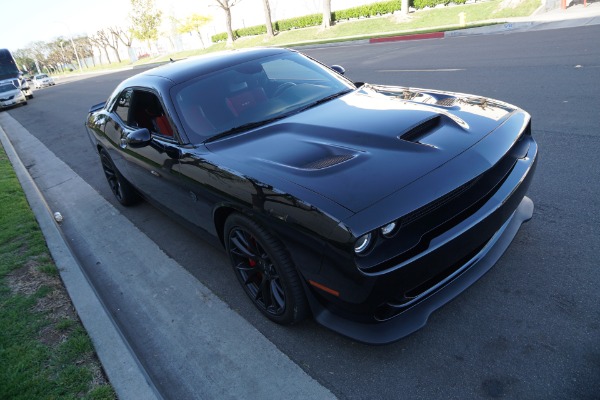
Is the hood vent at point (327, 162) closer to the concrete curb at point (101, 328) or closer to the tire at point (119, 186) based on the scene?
the concrete curb at point (101, 328)

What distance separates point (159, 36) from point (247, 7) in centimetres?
2109

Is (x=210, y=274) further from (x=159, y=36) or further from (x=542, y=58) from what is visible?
(x=159, y=36)

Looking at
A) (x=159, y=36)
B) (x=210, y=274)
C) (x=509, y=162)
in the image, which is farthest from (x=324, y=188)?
(x=159, y=36)

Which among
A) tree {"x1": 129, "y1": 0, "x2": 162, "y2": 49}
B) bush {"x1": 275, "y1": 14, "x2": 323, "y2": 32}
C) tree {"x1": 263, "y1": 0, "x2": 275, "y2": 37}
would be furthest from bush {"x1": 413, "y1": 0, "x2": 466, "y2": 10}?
tree {"x1": 129, "y1": 0, "x2": 162, "y2": 49}

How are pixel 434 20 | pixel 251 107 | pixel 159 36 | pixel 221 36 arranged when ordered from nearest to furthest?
pixel 251 107 → pixel 434 20 → pixel 221 36 → pixel 159 36

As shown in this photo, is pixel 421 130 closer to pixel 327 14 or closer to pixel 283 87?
pixel 283 87

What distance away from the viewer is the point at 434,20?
81.1ft

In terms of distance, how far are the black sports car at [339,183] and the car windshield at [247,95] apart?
0.5 inches

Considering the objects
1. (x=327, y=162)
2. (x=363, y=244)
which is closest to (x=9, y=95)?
(x=327, y=162)

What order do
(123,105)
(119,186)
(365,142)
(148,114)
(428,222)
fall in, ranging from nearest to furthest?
(428,222), (365,142), (148,114), (123,105), (119,186)

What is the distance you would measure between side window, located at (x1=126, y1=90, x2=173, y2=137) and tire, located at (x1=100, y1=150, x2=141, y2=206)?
108cm

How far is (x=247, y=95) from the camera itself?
3.58 meters

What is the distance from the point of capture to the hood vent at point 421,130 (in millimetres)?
2654

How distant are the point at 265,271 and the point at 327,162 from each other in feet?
2.61
